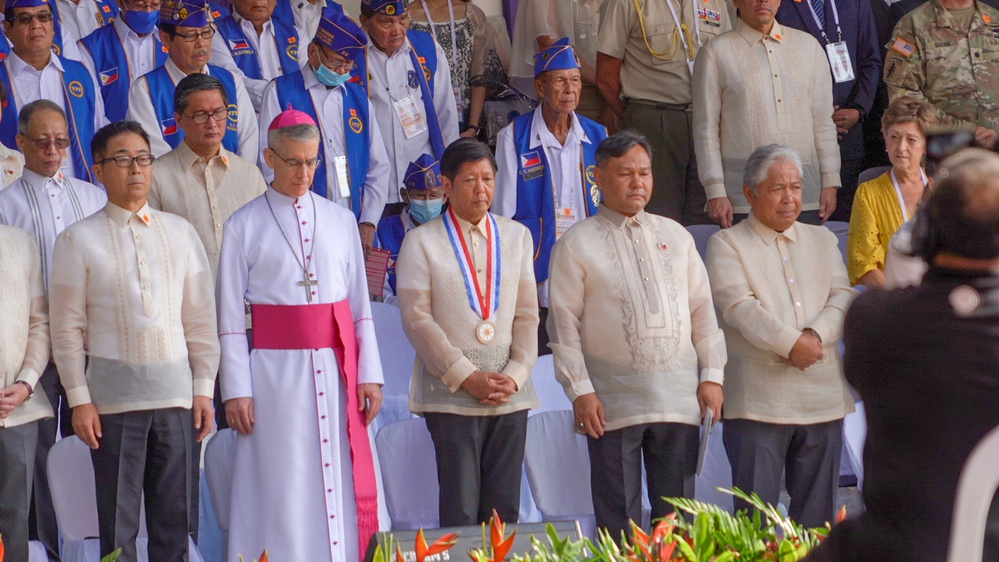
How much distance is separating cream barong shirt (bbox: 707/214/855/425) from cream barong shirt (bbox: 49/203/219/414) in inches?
75.7

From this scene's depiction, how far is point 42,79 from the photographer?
18.5 feet

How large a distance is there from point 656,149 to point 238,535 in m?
3.09

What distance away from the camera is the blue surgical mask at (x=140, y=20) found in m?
6.16

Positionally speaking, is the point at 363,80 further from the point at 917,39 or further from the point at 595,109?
the point at 917,39

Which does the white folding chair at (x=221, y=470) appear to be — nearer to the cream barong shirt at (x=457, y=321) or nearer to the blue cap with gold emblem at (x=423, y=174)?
the cream barong shirt at (x=457, y=321)

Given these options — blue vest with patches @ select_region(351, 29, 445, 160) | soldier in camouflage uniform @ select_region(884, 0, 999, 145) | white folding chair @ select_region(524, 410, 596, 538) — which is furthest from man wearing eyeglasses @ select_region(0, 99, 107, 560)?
soldier in camouflage uniform @ select_region(884, 0, 999, 145)

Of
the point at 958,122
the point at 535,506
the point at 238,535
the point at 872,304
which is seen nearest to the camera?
the point at 872,304

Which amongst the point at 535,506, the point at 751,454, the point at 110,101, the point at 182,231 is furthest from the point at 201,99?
the point at 751,454

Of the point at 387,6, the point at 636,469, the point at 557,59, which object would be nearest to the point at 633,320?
the point at 636,469

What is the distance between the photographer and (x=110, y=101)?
6094 millimetres

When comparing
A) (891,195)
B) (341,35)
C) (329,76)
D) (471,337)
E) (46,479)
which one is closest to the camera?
(471,337)

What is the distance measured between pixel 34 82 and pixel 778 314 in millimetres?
3460

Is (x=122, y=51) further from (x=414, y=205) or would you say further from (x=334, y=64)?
(x=414, y=205)

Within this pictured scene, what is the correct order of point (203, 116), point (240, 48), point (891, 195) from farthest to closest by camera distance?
1. point (240, 48)
2. point (891, 195)
3. point (203, 116)
